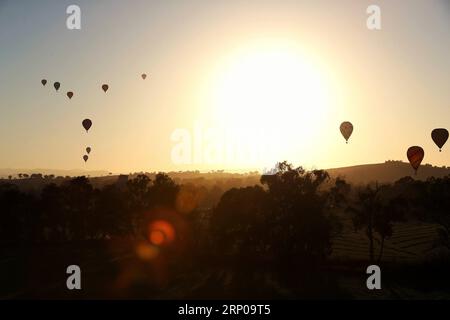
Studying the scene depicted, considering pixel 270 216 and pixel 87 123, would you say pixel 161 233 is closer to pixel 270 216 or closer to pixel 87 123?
pixel 270 216

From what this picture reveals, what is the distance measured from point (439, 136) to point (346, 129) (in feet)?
35.4

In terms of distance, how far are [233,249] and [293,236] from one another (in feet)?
30.7

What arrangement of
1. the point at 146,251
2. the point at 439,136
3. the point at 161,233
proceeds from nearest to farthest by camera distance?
the point at 439,136, the point at 146,251, the point at 161,233

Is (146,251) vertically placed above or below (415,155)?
below

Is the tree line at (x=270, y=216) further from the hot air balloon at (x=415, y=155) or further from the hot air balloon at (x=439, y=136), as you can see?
the hot air balloon at (x=439, y=136)

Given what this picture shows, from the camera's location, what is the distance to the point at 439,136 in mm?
68000

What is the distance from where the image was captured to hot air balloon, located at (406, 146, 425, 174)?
228 feet

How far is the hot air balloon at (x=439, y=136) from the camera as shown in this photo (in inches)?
2660

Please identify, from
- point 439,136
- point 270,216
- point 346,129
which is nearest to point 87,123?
point 270,216

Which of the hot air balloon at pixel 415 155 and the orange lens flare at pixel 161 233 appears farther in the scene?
the orange lens flare at pixel 161 233

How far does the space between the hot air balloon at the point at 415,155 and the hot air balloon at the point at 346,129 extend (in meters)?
7.61

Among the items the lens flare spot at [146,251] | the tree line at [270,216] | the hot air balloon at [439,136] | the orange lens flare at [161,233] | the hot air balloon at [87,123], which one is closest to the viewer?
the hot air balloon at [439,136]

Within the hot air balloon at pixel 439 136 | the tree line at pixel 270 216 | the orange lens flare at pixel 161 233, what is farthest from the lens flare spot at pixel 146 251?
the hot air balloon at pixel 439 136
